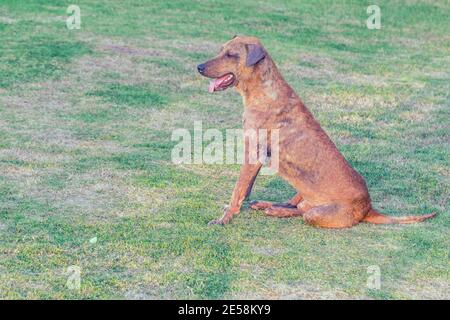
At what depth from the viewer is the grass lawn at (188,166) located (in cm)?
692

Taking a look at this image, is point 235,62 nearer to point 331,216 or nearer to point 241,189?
point 241,189

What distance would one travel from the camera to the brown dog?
26.0 feet

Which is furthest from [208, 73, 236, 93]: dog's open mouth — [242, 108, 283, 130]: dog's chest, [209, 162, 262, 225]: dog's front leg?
[209, 162, 262, 225]: dog's front leg

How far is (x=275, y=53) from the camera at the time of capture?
15.6 metres

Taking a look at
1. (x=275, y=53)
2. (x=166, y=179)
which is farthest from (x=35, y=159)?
(x=275, y=53)

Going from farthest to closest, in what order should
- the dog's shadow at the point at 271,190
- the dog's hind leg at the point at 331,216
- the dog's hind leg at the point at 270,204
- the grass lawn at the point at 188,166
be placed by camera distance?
the dog's shadow at the point at 271,190
the dog's hind leg at the point at 270,204
the dog's hind leg at the point at 331,216
the grass lawn at the point at 188,166

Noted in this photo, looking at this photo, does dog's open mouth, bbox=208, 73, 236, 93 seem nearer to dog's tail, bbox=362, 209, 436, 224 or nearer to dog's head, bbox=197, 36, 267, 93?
dog's head, bbox=197, 36, 267, 93

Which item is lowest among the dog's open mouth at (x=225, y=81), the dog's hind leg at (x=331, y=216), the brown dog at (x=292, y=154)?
the dog's hind leg at (x=331, y=216)

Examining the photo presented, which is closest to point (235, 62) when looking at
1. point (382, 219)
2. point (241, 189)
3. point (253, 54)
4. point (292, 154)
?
point (253, 54)

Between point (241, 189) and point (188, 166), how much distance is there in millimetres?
1921

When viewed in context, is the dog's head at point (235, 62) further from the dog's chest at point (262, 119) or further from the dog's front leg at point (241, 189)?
the dog's front leg at point (241, 189)

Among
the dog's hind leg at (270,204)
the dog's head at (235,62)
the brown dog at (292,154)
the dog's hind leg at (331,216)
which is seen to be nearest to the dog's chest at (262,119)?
the brown dog at (292,154)

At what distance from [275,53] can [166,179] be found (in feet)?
22.2

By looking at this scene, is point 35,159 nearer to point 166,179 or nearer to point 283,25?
point 166,179
